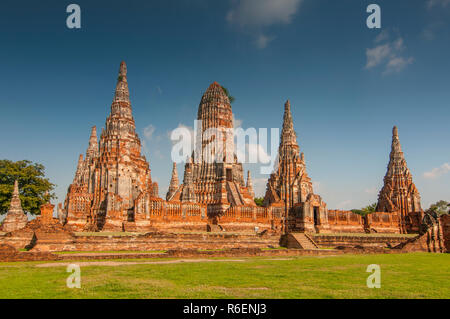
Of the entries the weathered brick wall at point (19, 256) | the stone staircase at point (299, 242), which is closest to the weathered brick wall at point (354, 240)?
the stone staircase at point (299, 242)

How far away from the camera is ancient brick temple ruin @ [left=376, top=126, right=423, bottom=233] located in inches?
2377

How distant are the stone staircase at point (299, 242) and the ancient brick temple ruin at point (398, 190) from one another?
35361 mm

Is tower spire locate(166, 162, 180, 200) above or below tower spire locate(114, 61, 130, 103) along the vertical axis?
below

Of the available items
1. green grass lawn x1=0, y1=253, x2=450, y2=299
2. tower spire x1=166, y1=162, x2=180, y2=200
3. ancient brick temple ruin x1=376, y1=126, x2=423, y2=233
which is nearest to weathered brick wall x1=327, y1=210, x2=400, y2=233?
ancient brick temple ruin x1=376, y1=126, x2=423, y2=233

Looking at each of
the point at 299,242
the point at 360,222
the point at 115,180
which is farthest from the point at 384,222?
the point at 115,180

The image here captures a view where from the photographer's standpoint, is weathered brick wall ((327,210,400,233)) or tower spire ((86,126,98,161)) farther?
tower spire ((86,126,98,161))

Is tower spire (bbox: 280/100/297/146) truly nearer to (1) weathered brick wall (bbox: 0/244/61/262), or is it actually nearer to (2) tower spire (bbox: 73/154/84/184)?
(2) tower spire (bbox: 73/154/84/184)

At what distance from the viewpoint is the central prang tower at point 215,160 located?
48281mm

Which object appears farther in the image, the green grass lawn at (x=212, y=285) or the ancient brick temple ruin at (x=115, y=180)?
the ancient brick temple ruin at (x=115, y=180)

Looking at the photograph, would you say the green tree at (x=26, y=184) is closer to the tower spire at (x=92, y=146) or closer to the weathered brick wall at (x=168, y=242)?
the tower spire at (x=92, y=146)

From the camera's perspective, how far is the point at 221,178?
164ft

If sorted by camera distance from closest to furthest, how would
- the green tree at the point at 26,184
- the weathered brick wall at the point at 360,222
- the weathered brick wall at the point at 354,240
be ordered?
the weathered brick wall at the point at 354,240
the green tree at the point at 26,184
the weathered brick wall at the point at 360,222

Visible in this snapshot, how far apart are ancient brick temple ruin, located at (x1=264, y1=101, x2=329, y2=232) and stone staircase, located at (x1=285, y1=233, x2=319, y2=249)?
1627cm

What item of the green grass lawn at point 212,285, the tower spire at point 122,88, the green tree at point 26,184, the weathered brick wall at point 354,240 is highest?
the tower spire at point 122,88
